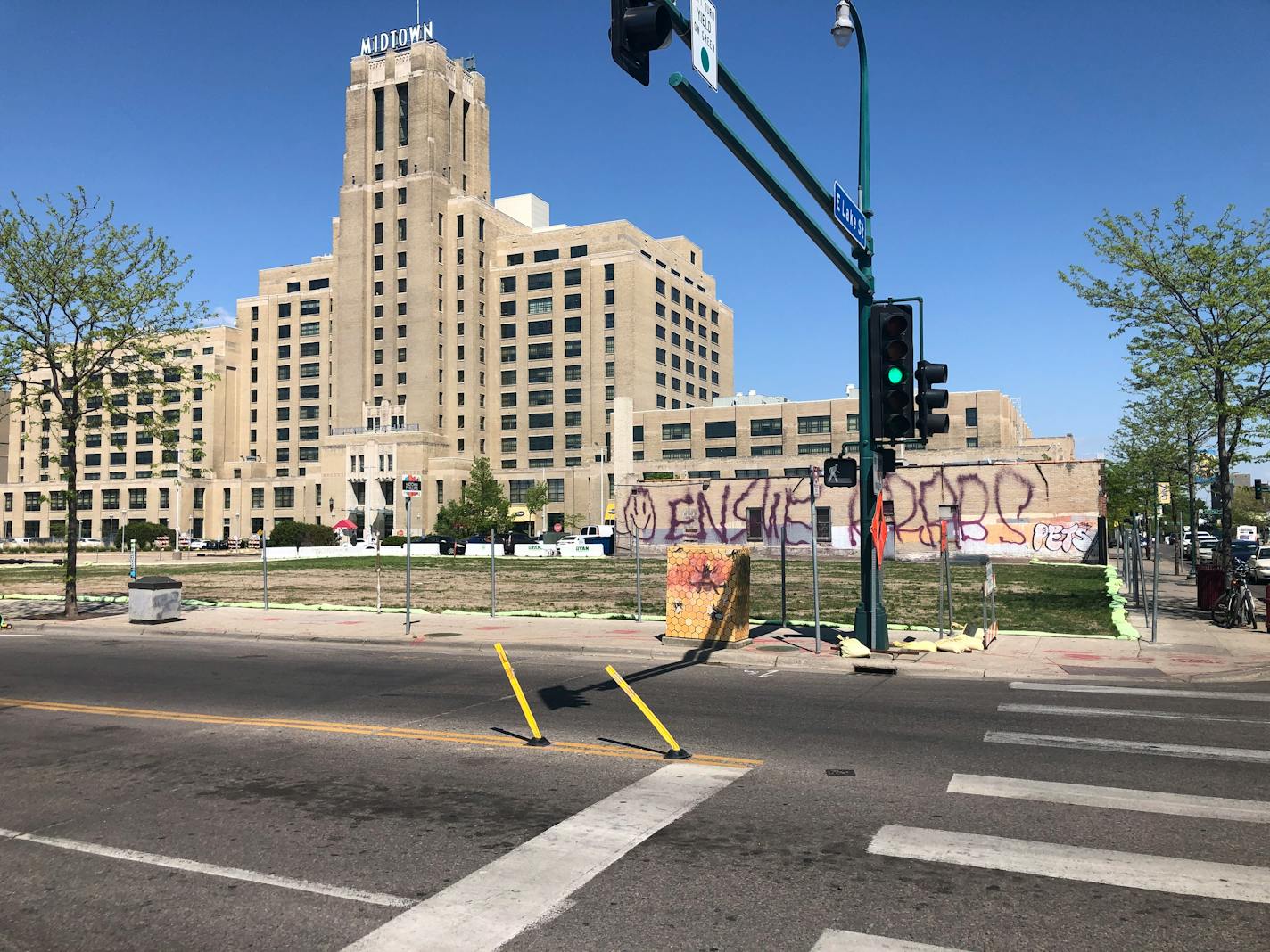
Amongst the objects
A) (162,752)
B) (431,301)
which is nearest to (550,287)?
(431,301)

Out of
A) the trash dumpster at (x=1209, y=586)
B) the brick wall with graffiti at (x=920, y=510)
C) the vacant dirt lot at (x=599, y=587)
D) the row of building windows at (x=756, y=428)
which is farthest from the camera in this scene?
the row of building windows at (x=756, y=428)

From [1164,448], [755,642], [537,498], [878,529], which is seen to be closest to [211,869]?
[878,529]

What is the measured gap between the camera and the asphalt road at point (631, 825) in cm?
457

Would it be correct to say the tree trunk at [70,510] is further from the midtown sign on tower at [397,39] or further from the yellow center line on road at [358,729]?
the midtown sign on tower at [397,39]

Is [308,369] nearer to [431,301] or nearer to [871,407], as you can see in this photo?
[431,301]

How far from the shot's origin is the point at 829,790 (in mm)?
6934

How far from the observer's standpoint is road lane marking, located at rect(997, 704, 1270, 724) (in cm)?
952

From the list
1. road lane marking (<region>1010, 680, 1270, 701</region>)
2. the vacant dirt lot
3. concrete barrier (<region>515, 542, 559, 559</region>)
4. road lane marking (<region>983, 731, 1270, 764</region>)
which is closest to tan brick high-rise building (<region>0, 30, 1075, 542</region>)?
concrete barrier (<region>515, 542, 559, 559</region>)

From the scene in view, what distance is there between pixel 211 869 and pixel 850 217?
1076cm

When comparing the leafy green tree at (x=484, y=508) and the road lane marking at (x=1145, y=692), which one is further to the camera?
the leafy green tree at (x=484, y=508)

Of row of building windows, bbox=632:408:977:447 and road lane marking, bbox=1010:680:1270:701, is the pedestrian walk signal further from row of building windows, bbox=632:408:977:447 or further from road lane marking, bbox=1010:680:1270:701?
row of building windows, bbox=632:408:977:447

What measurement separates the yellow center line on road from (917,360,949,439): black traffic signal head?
7142mm

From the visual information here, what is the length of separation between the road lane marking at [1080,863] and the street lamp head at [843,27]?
11.0m

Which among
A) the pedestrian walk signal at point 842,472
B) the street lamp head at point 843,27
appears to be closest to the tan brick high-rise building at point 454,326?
the pedestrian walk signal at point 842,472
